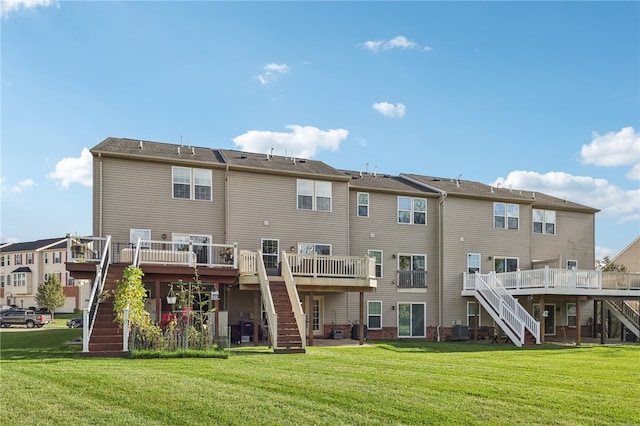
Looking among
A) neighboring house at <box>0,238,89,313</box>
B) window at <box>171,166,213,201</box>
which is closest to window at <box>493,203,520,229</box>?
window at <box>171,166,213,201</box>

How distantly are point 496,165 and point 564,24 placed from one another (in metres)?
6.65

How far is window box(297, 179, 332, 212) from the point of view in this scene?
24.0 meters

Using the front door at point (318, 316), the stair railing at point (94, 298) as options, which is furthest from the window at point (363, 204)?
the stair railing at point (94, 298)

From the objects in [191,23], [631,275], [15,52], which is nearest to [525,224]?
[631,275]

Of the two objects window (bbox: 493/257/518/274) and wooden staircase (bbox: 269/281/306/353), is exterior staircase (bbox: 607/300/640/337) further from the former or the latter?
wooden staircase (bbox: 269/281/306/353)

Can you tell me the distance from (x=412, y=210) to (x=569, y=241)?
958cm

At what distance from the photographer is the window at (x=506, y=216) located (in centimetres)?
2828

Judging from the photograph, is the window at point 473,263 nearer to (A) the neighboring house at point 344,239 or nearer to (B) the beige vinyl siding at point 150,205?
(A) the neighboring house at point 344,239

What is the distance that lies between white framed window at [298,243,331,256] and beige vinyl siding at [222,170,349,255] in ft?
0.50

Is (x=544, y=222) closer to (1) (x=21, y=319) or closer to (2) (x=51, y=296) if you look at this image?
(1) (x=21, y=319)

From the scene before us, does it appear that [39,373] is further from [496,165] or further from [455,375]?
[496,165]

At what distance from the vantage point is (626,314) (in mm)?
27938

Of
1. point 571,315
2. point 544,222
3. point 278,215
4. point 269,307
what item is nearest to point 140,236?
point 278,215

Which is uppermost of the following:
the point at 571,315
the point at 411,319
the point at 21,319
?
the point at 411,319
